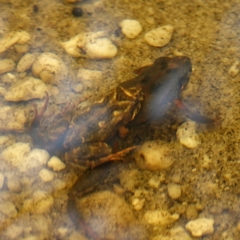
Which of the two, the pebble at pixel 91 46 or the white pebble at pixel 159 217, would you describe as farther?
the pebble at pixel 91 46

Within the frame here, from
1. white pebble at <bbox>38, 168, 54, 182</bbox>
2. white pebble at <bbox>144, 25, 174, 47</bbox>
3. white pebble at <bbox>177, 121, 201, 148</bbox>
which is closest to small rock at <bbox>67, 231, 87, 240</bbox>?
white pebble at <bbox>38, 168, 54, 182</bbox>

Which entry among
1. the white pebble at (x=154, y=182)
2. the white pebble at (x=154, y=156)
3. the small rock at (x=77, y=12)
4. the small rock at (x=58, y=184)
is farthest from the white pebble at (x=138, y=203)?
the small rock at (x=77, y=12)

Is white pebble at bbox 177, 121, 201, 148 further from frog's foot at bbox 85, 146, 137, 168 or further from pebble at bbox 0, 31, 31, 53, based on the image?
pebble at bbox 0, 31, 31, 53

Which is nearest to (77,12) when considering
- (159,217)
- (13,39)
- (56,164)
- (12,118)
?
(13,39)

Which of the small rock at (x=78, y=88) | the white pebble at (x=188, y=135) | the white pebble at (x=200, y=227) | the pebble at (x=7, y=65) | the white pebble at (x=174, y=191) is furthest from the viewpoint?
the pebble at (x=7, y=65)

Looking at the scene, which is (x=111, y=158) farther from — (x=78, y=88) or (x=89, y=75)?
(x=89, y=75)

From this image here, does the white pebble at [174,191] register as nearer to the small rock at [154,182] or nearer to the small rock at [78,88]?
the small rock at [154,182]

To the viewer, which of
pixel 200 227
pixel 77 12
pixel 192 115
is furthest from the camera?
pixel 77 12
